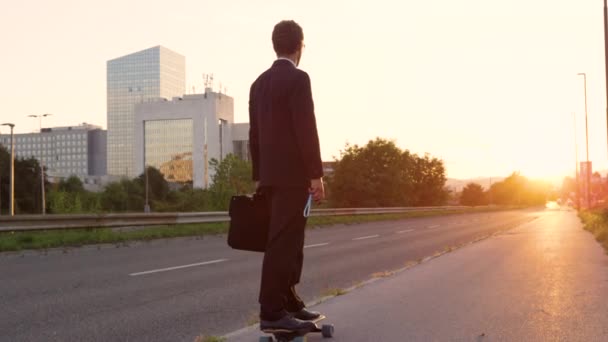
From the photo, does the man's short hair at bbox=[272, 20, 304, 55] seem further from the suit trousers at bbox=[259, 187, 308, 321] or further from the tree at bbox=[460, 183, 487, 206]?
the tree at bbox=[460, 183, 487, 206]

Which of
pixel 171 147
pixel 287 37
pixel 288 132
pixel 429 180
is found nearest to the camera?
pixel 288 132

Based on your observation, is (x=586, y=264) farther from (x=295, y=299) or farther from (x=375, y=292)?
(x=295, y=299)

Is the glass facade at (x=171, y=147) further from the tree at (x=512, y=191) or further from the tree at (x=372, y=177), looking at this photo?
the tree at (x=372, y=177)

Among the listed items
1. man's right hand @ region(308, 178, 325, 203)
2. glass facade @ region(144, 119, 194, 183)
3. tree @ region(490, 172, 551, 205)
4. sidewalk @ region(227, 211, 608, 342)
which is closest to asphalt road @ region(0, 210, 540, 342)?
sidewalk @ region(227, 211, 608, 342)

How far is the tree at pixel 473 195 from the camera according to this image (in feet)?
473

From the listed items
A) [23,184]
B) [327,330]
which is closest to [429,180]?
[23,184]

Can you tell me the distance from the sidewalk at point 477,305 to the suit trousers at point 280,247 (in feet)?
1.53

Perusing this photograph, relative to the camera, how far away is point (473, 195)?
14438 cm

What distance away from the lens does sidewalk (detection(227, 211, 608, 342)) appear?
4801 mm

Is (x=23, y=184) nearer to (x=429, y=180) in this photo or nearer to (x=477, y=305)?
(x=429, y=180)

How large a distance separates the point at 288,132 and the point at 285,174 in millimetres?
263

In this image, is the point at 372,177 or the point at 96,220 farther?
the point at 372,177

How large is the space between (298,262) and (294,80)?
1.17 m

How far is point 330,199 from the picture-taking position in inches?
2741
